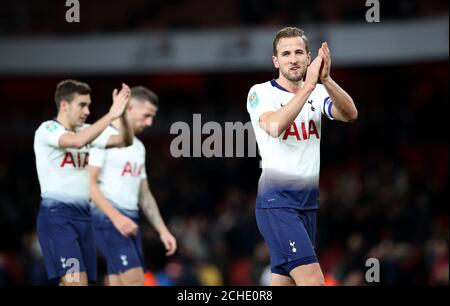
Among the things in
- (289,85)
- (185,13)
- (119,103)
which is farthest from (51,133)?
(185,13)

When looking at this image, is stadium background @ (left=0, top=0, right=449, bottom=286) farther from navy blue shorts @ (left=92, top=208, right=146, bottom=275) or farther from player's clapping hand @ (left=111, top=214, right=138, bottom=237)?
player's clapping hand @ (left=111, top=214, right=138, bottom=237)

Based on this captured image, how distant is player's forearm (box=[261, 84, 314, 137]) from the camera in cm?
669

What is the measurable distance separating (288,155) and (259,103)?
1.61 ft

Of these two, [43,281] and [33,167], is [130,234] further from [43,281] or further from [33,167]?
[33,167]

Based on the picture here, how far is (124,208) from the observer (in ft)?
30.6

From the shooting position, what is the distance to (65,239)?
838cm

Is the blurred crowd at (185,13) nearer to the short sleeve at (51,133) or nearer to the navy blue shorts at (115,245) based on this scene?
the navy blue shorts at (115,245)

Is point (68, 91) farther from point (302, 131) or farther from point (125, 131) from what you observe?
point (302, 131)

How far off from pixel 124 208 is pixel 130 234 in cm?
39

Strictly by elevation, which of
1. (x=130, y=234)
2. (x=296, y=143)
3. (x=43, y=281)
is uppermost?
(x=296, y=143)

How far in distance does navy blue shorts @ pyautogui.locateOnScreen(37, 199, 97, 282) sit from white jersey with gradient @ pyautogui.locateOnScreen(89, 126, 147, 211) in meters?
0.59

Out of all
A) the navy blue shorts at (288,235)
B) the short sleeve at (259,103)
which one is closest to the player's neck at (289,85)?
the short sleeve at (259,103)

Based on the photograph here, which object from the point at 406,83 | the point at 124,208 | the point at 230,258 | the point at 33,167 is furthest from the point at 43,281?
the point at 406,83

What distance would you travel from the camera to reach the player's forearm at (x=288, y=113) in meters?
6.69
